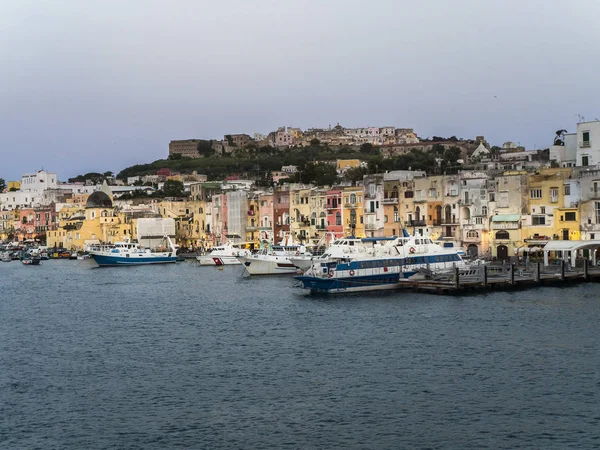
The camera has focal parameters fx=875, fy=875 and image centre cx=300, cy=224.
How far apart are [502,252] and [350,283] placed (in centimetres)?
2444

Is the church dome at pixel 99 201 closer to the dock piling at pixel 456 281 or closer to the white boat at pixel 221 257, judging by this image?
the white boat at pixel 221 257

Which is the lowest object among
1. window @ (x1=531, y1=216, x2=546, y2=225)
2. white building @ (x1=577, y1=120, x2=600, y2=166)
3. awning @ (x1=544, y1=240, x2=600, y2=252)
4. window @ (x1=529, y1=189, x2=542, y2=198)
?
awning @ (x1=544, y1=240, x2=600, y2=252)

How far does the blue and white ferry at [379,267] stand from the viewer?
189ft

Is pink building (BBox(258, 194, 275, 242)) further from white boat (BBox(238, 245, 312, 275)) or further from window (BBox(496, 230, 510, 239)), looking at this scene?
window (BBox(496, 230, 510, 239))

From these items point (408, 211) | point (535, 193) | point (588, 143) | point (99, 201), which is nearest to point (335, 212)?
point (408, 211)

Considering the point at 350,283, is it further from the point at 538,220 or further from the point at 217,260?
the point at 217,260

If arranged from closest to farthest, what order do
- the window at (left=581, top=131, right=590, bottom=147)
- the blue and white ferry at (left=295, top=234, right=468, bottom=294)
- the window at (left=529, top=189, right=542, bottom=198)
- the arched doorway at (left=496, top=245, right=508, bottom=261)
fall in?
the blue and white ferry at (left=295, top=234, right=468, bottom=294), the window at (left=529, top=189, right=542, bottom=198), the arched doorway at (left=496, top=245, right=508, bottom=261), the window at (left=581, top=131, right=590, bottom=147)

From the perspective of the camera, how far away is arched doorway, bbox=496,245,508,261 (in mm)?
77062

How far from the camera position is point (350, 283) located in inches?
2281

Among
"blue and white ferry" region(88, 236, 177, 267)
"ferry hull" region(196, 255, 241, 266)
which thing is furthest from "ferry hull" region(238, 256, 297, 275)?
"blue and white ferry" region(88, 236, 177, 267)

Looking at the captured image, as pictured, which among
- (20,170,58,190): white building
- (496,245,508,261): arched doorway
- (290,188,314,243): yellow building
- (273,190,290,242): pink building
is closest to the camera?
(496,245,508,261): arched doorway

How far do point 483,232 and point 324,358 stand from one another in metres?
46.0

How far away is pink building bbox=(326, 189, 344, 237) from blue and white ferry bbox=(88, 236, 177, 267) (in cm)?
2311

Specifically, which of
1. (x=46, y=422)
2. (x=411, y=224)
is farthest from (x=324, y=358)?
(x=411, y=224)
